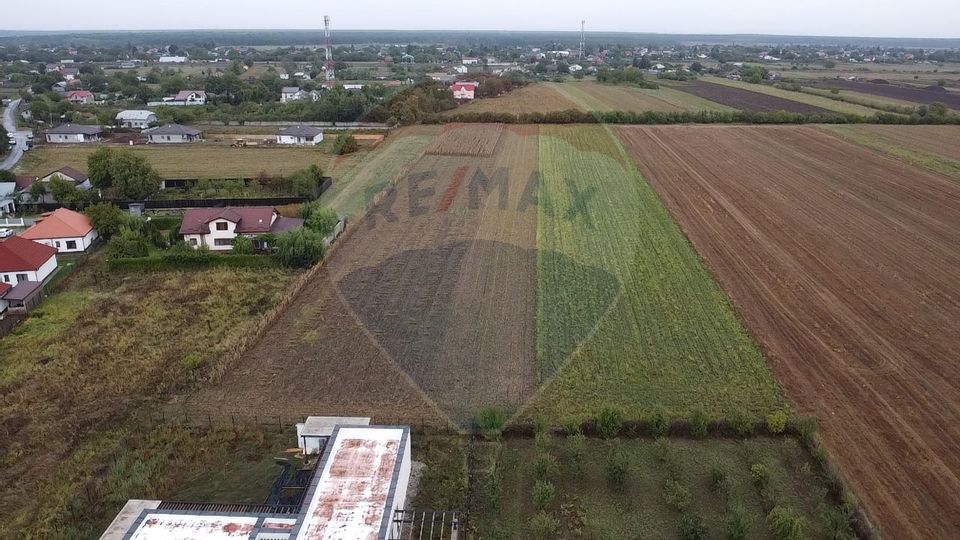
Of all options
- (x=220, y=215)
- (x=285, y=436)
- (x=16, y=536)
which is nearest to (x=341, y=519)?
(x=285, y=436)

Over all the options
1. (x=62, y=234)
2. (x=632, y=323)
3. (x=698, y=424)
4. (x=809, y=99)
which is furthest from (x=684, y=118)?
(x=62, y=234)

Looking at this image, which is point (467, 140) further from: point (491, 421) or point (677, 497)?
point (677, 497)

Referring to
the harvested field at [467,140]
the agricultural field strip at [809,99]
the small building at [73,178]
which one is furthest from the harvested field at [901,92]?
the small building at [73,178]

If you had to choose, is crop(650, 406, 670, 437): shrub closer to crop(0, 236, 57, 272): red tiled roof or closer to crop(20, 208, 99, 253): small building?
crop(0, 236, 57, 272): red tiled roof

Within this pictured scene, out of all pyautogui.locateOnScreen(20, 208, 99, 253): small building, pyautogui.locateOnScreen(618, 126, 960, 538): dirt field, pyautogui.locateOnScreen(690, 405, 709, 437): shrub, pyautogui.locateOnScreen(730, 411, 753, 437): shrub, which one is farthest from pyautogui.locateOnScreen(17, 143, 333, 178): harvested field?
pyautogui.locateOnScreen(730, 411, 753, 437): shrub

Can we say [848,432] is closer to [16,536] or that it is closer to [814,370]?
[814,370]

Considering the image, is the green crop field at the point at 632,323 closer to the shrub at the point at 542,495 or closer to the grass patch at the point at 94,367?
the shrub at the point at 542,495
